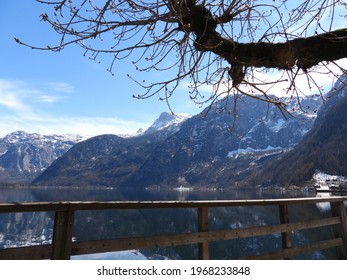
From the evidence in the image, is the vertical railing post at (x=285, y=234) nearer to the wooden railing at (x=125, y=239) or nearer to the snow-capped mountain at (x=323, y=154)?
the wooden railing at (x=125, y=239)

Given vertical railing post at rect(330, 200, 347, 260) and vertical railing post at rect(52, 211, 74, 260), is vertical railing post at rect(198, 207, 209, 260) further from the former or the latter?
vertical railing post at rect(330, 200, 347, 260)

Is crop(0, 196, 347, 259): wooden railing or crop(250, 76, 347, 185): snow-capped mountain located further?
crop(250, 76, 347, 185): snow-capped mountain

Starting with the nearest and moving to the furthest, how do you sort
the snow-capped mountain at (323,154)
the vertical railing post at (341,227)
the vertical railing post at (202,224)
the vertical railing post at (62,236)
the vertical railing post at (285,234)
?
the vertical railing post at (62,236) → the vertical railing post at (202,224) → the vertical railing post at (285,234) → the vertical railing post at (341,227) → the snow-capped mountain at (323,154)

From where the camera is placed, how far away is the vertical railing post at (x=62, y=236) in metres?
3.03

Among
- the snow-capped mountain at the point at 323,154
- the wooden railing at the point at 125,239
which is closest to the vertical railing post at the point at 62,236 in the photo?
the wooden railing at the point at 125,239

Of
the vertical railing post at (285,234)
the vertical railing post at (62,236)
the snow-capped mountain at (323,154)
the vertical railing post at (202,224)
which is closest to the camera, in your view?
the vertical railing post at (62,236)

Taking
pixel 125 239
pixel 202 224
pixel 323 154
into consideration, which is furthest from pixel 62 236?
pixel 323 154

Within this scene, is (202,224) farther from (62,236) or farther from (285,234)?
(62,236)

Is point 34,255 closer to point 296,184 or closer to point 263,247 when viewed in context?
point 263,247

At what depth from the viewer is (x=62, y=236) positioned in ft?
10.1

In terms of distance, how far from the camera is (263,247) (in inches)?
1196

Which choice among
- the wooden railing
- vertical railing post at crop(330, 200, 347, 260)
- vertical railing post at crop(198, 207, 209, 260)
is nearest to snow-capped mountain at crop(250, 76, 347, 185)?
vertical railing post at crop(330, 200, 347, 260)

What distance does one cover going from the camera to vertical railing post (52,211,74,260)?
9.95 feet
